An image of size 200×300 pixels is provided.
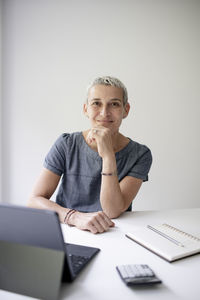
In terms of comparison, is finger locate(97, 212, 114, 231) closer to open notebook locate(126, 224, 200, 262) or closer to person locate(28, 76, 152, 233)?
open notebook locate(126, 224, 200, 262)

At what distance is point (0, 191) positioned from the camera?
232 centimetres

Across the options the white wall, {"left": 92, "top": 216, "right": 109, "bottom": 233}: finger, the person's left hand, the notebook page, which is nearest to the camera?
the notebook page

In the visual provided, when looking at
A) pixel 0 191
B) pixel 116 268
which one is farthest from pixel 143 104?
pixel 116 268

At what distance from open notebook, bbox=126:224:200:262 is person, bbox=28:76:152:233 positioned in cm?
29

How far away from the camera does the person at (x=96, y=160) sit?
4.06 feet

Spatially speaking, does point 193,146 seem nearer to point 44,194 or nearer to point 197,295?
point 44,194

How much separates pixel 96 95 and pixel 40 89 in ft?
3.74

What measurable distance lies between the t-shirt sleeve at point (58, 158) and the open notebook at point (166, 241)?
559mm

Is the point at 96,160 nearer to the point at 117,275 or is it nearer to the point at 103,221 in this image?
the point at 103,221

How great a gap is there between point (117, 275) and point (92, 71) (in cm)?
195

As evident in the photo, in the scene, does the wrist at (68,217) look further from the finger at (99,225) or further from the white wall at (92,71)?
the white wall at (92,71)

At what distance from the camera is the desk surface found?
546 millimetres

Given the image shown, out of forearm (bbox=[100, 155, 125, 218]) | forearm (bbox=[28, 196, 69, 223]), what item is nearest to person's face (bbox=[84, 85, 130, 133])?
forearm (bbox=[100, 155, 125, 218])

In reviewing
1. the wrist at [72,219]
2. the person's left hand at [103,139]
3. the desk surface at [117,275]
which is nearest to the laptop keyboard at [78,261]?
the desk surface at [117,275]
